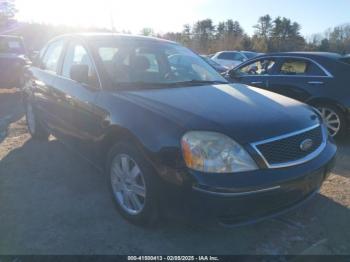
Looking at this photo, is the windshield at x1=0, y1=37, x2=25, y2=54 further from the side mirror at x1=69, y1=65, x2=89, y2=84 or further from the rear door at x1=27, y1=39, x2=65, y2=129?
the side mirror at x1=69, y1=65, x2=89, y2=84

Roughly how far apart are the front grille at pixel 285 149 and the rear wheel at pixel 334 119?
2.92 metres

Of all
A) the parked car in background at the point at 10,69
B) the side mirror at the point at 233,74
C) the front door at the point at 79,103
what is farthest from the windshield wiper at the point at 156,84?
the parked car in background at the point at 10,69

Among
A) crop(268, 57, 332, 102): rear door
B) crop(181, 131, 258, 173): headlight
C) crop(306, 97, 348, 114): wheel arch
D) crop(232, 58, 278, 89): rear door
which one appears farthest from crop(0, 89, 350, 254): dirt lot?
crop(232, 58, 278, 89): rear door

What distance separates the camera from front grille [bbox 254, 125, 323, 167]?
2.65m

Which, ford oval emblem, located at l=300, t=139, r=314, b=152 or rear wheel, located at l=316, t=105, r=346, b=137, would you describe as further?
rear wheel, located at l=316, t=105, r=346, b=137

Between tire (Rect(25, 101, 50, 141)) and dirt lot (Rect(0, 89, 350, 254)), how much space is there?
1341mm

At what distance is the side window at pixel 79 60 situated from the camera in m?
3.63

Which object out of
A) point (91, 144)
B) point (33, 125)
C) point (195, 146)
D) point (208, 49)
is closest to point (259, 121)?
point (195, 146)

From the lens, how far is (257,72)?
277 inches

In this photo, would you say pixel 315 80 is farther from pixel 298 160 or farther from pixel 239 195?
pixel 239 195

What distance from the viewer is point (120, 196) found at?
332 cm

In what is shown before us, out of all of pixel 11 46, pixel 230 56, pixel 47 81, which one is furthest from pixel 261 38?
pixel 47 81

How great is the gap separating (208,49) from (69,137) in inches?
1803

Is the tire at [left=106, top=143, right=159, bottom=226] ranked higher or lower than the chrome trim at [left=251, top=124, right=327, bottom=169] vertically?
lower
